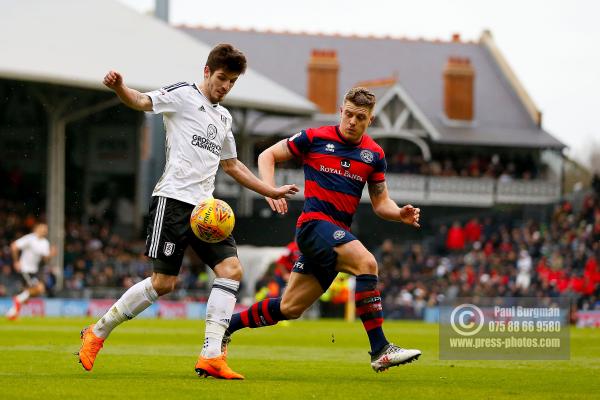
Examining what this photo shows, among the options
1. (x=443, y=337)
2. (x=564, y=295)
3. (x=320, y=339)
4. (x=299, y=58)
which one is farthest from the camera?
(x=299, y=58)

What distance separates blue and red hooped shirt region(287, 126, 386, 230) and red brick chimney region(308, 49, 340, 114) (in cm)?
4439

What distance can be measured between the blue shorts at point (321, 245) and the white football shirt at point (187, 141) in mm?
823

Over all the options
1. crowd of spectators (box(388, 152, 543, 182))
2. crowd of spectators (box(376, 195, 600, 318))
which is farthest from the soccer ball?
crowd of spectators (box(388, 152, 543, 182))

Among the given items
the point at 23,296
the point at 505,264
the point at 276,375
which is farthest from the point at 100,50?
the point at 276,375

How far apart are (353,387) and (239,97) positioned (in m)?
31.1

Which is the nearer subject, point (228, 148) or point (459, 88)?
point (228, 148)

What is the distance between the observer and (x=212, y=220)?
9.20 meters

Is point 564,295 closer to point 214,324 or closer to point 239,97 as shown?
point 239,97

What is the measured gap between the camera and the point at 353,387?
885cm

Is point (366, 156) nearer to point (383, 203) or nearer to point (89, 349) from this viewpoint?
point (383, 203)

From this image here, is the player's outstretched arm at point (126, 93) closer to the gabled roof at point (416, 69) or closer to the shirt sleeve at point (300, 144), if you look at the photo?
the shirt sleeve at point (300, 144)

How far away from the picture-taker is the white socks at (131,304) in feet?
31.2

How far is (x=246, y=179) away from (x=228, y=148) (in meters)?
0.29

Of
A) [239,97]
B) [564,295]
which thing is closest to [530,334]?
[564,295]
